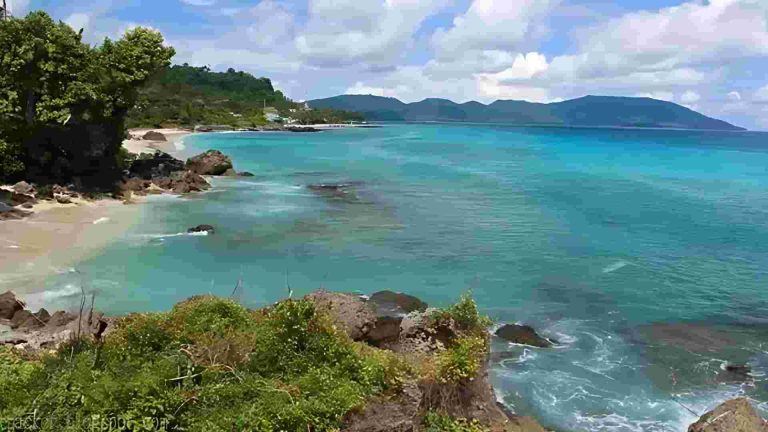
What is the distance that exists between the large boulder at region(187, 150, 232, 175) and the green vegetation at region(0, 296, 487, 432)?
46.2m

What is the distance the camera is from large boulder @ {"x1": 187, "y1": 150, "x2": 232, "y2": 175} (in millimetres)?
57594

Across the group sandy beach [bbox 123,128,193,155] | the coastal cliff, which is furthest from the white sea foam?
sandy beach [bbox 123,128,193,155]

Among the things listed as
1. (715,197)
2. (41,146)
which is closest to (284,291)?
(41,146)

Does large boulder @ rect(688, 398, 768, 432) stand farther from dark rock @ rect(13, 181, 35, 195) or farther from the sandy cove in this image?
dark rock @ rect(13, 181, 35, 195)

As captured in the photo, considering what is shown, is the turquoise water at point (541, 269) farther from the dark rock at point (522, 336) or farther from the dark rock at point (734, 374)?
the dark rock at point (522, 336)

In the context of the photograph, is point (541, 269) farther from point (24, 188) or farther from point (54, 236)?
point (24, 188)

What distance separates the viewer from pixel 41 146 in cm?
4094

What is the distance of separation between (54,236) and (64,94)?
42.4ft

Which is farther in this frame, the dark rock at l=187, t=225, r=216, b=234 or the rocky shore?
the dark rock at l=187, t=225, r=216, b=234

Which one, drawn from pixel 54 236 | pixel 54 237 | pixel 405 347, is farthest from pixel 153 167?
pixel 405 347

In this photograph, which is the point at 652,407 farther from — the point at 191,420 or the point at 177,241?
the point at 177,241

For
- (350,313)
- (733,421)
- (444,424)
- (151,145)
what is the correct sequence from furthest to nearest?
(151,145), (350,313), (733,421), (444,424)

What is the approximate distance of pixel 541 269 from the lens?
95.2 feet

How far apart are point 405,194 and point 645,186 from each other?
27.4 meters
